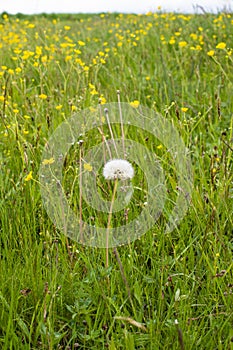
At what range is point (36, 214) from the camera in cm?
207

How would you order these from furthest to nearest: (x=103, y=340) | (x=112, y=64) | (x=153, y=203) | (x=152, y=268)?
1. (x=112, y=64)
2. (x=153, y=203)
3. (x=152, y=268)
4. (x=103, y=340)

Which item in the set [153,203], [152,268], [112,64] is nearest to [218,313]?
[152,268]

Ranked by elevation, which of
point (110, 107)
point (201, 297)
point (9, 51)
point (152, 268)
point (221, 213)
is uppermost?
point (9, 51)

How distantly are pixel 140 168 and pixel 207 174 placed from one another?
13.5 inches

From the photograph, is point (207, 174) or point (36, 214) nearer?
point (36, 214)

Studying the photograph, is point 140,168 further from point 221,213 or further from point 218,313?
point 218,313

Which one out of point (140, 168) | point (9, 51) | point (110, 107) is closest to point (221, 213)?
point (140, 168)

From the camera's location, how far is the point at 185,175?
207 centimetres

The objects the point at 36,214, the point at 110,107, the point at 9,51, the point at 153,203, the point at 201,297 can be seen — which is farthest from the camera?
the point at 9,51

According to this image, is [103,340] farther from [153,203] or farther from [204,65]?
[204,65]

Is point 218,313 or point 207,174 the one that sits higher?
point 207,174

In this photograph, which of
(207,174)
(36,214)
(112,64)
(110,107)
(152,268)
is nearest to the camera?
(152,268)

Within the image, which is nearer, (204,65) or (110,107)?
(110,107)

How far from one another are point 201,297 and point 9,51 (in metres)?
3.97
